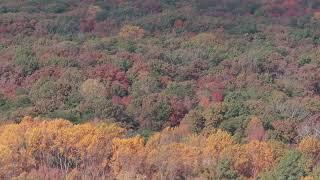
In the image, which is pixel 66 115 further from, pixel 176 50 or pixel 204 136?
pixel 176 50

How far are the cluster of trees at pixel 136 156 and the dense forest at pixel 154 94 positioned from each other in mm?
58

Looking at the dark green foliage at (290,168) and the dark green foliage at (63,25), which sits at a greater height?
the dark green foliage at (290,168)

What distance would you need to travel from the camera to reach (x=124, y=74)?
62688mm

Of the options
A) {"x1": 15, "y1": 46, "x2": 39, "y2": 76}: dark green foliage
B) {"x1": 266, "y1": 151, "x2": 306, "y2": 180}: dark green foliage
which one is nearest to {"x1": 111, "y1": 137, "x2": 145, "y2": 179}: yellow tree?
{"x1": 266, "y1": 151, "x2": 306, "y2": 180}: dark green foliage

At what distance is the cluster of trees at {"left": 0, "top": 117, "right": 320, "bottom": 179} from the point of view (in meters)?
39.1

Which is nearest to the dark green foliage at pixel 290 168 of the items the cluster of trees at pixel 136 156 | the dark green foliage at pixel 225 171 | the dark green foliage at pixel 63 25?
the cluster of trees at pixel 136 156

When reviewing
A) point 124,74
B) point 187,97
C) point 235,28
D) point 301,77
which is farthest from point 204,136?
point 235,28

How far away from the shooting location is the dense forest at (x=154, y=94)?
131ft

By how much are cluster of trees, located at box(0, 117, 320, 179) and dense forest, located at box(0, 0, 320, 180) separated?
0.06 m

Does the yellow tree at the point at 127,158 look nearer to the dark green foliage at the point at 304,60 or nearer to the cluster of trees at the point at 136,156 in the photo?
the cluster of trees at the point at 136,156

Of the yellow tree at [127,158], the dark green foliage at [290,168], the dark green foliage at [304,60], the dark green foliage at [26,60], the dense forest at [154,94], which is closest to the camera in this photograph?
the dark green foliage at [290,168]

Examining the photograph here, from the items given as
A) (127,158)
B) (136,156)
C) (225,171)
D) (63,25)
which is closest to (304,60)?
(63,25)

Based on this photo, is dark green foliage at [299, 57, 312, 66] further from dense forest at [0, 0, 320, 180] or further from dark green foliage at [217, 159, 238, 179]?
dark green foliage at [217, 159, 238, 179]

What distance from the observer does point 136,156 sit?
132ft
